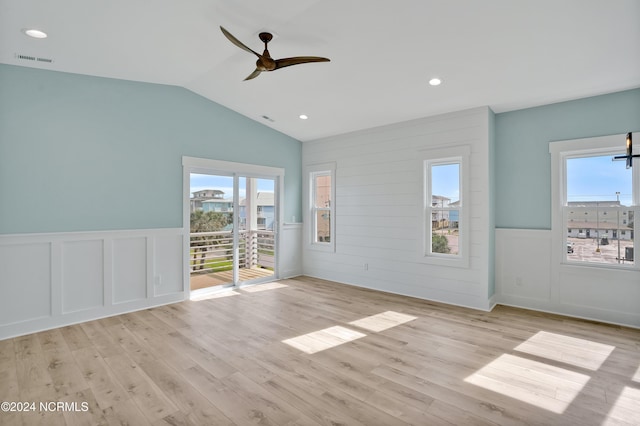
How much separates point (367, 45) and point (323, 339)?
327 centimetres

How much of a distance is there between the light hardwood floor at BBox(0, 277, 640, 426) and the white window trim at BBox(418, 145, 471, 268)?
81cm

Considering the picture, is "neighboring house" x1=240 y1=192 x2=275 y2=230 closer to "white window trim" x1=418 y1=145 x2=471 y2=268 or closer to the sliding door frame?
the sliding door frame

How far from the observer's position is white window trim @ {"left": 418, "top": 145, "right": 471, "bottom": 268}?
15.2ft

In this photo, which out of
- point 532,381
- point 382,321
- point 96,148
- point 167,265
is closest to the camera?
point 532,381

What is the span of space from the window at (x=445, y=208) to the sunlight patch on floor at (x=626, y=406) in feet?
7.48

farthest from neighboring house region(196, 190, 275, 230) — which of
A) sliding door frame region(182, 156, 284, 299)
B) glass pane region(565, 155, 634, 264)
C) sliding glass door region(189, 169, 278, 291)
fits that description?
glass pane region(565, 155, 634, 264)

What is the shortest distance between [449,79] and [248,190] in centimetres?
383

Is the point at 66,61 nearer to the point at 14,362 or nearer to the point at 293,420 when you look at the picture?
the point at 14,362

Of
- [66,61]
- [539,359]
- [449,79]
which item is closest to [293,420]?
[539,359]

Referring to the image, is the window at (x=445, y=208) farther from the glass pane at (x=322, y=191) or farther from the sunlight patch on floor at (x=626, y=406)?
the sunlight patch on floor at (x=626, y=406)

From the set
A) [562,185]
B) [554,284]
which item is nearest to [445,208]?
[562,185]

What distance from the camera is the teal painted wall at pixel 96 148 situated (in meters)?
3.73

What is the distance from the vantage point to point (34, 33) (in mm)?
3146

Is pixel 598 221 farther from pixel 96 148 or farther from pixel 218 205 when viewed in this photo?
pixel 96 148
